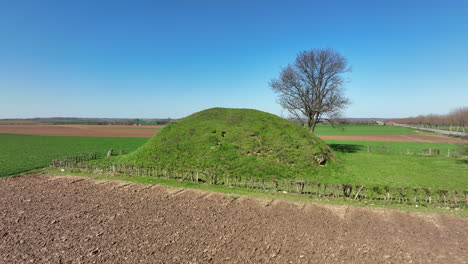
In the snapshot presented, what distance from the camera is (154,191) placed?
13.9 meters

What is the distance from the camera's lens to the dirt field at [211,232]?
23.5 feet

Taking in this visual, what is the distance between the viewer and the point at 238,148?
20.9 meters

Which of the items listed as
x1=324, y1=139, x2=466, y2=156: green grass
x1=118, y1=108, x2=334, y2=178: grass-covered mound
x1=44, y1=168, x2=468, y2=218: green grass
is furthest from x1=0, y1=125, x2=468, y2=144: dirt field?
x1=44, y1=168, x2=468, y2=218: green grass

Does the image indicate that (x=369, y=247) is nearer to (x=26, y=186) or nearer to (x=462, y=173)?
(x=462, y=173)

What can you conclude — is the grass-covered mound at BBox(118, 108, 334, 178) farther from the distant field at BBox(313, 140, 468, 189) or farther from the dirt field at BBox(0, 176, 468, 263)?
the dirt field at BBox(0, 176, 468, 263)

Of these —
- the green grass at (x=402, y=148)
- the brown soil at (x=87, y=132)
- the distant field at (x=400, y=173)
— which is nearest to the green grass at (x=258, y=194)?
the distant field at (x=400, y=173)

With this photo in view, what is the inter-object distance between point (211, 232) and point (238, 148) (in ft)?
40.8

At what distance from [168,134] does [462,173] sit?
26.7 m

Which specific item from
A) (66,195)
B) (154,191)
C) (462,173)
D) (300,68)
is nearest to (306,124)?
A: (300,68)

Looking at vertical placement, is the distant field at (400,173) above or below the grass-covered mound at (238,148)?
below

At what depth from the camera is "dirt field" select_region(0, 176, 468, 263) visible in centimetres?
715

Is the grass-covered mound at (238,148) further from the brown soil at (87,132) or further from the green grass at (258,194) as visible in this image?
the brown soil at (87,132)

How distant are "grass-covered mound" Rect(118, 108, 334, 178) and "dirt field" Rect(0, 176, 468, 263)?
6.28 meters

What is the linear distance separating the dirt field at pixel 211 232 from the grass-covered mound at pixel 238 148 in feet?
20.6
